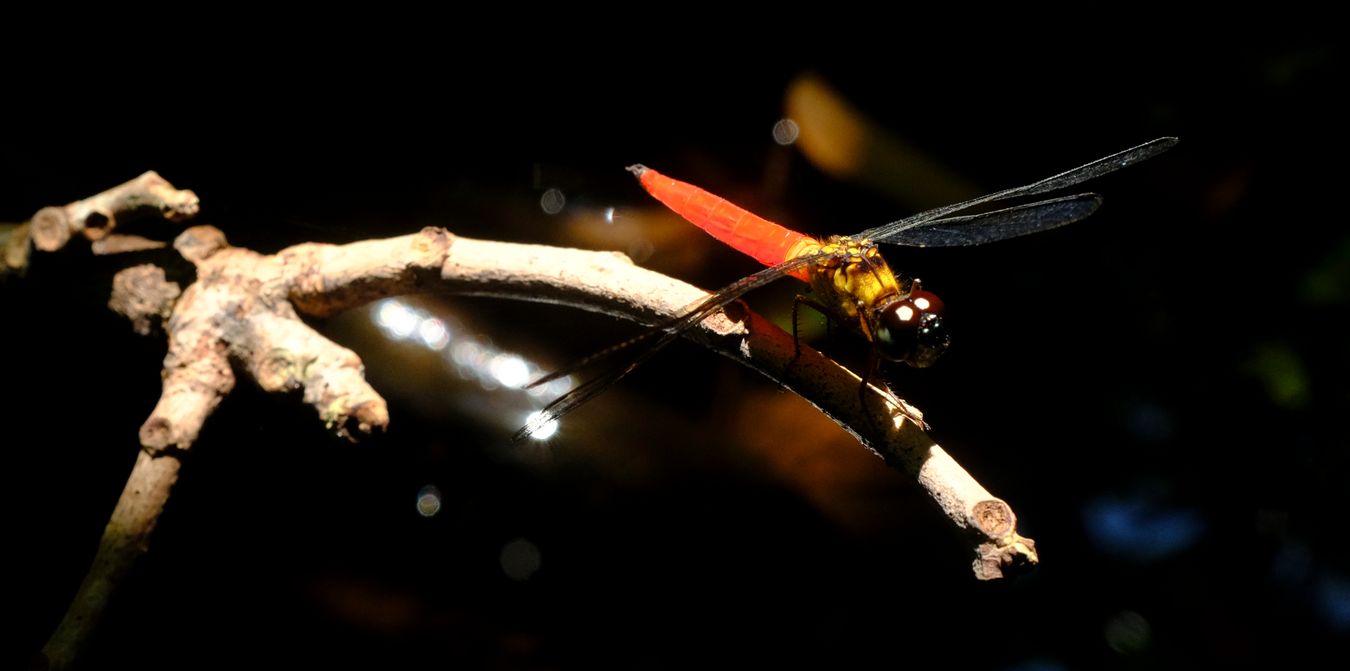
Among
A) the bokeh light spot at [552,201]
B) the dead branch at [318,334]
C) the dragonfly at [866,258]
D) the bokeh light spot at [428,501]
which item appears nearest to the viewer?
the dead branch at [318,334]

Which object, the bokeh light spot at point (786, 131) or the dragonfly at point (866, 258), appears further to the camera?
the bokeh light spot at point (786, 131)

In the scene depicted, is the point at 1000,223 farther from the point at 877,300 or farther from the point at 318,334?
the point at 318,334

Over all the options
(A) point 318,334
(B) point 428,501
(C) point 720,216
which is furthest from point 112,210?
(C) point 720,216

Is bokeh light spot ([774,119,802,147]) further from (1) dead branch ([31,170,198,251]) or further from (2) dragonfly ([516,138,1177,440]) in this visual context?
(1) dead branch ([31,170,198,251])

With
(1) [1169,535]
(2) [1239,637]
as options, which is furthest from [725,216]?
(2) [1239,637]

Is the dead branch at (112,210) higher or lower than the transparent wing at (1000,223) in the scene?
lower

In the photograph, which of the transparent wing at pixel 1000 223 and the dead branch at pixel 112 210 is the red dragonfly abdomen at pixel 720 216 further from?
the dead branch at pixel 112 210

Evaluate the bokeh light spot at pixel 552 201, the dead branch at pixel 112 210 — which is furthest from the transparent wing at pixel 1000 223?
the dead branch at pixel 112 210

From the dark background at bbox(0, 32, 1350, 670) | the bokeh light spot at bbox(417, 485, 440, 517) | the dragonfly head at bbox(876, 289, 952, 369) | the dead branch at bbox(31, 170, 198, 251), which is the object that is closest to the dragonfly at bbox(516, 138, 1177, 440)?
the dragonfly head at bbox(876, 289, 952, 369)
